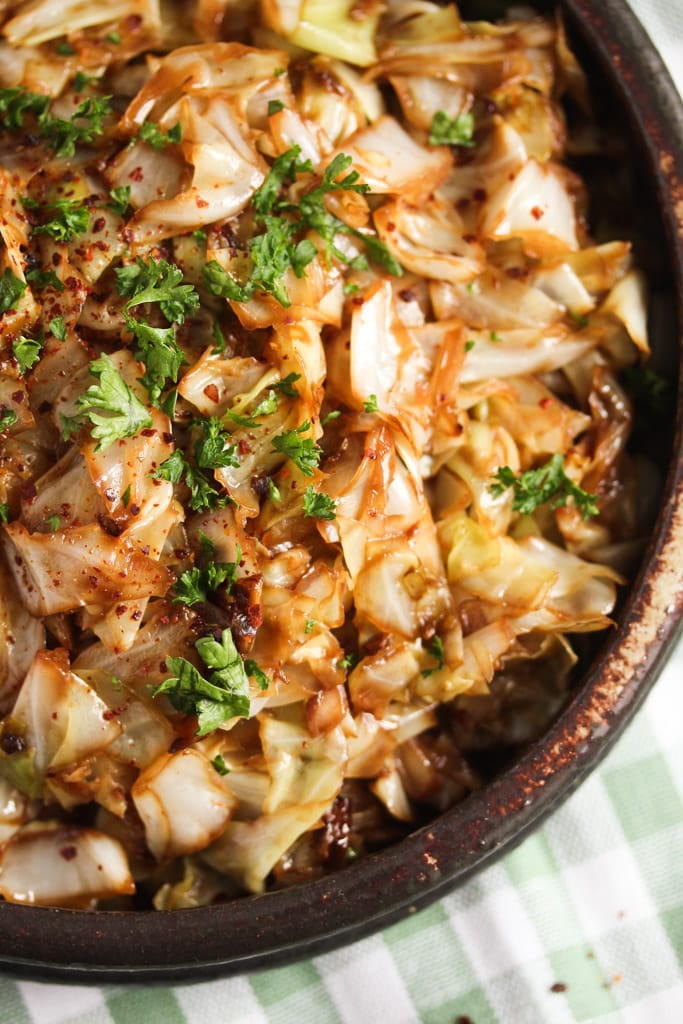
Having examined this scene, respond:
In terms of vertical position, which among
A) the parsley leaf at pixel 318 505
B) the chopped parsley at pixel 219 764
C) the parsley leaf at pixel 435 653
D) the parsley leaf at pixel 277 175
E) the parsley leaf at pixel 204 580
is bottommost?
the chopped parsley at pixel 219 764

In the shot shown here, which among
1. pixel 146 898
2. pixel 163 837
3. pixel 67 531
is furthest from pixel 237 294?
pixel 146 898

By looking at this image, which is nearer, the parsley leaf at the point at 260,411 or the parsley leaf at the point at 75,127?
the parsley leaf at the point at 260,411

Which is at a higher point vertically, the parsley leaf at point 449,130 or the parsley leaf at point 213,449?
the parsley leaf at point 449,130

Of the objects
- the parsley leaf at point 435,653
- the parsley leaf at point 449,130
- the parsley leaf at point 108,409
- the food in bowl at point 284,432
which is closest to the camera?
the parsley leaf at point 108,409

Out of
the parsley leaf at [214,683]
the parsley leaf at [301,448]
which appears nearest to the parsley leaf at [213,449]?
the parsley leaf at [301,448]

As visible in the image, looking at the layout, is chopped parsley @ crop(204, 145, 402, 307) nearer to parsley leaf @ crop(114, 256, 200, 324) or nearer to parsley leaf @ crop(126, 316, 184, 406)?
parsley leaf @ crop(114, 256, 200, 324)

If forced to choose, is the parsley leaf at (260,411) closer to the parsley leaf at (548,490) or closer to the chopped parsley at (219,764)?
the parsley leaf at (548,490)

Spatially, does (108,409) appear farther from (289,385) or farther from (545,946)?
(545,946)

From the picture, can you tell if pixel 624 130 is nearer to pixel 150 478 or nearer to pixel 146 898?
pixel 150 478
